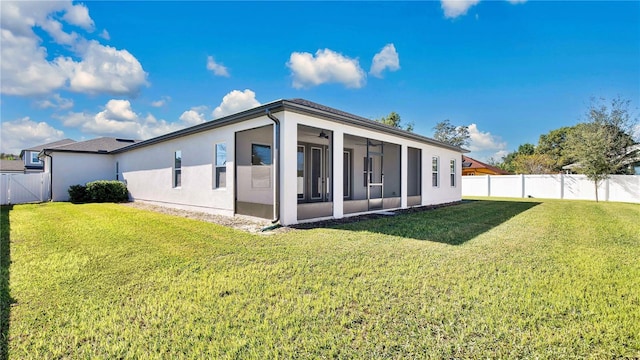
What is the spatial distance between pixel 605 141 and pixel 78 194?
2830 cm

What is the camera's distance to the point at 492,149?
48000 millimetres

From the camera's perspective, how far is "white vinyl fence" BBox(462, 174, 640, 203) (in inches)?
655

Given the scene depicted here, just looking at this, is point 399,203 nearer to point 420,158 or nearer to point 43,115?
point 420,158

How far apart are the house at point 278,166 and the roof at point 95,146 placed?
0.10 meters

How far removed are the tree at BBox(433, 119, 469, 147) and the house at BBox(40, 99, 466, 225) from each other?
77.5 ft

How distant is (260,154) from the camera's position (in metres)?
9.68

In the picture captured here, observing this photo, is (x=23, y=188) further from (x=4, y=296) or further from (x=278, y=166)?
(x=4, y=296)

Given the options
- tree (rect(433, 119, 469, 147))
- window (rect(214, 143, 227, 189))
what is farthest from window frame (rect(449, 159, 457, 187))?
tree (rect(433, 119, 469, 147))

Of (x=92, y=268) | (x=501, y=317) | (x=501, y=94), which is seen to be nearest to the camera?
(x=501, y=317)

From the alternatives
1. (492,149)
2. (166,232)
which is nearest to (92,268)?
(166,232)

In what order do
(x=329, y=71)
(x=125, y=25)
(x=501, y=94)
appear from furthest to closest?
(x=501, y=94) → (x=329, y=71) → (x=125, y=25)

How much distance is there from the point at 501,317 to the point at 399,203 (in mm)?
8241

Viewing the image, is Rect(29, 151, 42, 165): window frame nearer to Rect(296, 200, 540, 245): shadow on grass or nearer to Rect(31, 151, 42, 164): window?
Rect(31, 151, 42, 164): window

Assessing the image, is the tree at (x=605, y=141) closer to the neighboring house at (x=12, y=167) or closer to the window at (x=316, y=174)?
the window at (x=316, y=174)
